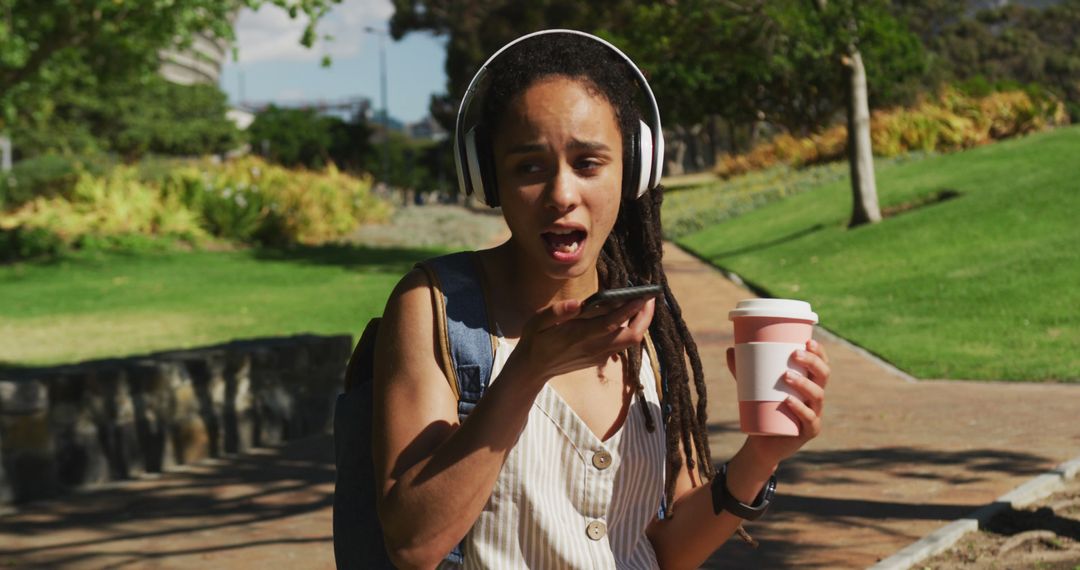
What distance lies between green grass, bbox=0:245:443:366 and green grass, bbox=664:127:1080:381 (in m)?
5.52

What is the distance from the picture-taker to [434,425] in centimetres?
199

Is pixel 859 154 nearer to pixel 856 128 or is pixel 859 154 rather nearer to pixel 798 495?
pixel 856 128

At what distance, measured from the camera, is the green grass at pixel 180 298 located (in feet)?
44.3

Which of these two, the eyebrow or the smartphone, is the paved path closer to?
the eyebrow

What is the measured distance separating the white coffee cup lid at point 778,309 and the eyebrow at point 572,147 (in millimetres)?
351

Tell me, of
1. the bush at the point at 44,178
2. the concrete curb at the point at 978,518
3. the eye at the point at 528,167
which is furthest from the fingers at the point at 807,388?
the bush at the point at 44,178

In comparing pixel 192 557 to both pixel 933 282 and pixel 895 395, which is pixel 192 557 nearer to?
pixel 895 395

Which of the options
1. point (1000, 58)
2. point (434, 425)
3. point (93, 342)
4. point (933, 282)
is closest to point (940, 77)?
point (1000, 58)

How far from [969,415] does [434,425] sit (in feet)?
24.0

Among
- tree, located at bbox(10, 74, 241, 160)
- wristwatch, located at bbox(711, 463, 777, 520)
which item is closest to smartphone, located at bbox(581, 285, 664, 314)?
wristwatch, located at bbox(711, 463, 777, 520)

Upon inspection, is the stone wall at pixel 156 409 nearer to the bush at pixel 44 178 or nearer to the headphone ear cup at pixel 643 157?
the headphone ear cup at pixel 643 157

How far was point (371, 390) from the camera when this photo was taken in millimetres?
2127

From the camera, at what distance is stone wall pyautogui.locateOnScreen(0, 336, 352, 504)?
678 centimetres

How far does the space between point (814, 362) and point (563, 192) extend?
0.48m
